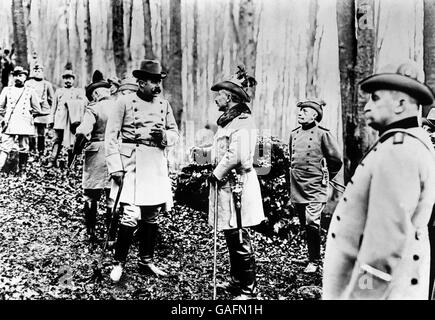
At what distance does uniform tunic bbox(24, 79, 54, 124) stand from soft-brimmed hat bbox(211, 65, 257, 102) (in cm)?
137

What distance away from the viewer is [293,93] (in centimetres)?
358

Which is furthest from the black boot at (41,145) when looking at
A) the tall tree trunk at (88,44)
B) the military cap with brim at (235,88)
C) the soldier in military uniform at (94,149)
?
the military cap with brim at (235,88)

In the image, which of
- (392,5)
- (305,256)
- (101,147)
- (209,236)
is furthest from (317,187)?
(101,147)

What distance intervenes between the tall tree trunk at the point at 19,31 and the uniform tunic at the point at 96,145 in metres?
0.71

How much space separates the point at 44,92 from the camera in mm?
3949

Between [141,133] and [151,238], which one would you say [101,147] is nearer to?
[141,133]

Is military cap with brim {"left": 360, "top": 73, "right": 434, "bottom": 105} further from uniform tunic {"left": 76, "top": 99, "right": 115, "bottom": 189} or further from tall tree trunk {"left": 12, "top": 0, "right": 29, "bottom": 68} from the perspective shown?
tall tree trunk {"left": 12, "top": 0, "right": 29, "bottom": 68}

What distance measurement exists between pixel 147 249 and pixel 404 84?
2137 mm

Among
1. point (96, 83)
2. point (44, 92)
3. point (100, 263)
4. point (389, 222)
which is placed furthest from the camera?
point (44, 92)

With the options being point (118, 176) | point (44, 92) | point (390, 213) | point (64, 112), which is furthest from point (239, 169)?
point (44, 92)

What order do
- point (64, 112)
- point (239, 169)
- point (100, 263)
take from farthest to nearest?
1. point (64, 112)
2. point (100, 263)
3. point (239, 169)

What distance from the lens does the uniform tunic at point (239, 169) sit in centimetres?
337

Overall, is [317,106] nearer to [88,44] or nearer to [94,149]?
[94,149]

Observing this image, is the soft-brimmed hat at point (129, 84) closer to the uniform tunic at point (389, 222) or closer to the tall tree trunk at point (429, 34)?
the uniform tunic at point (389, 222)
